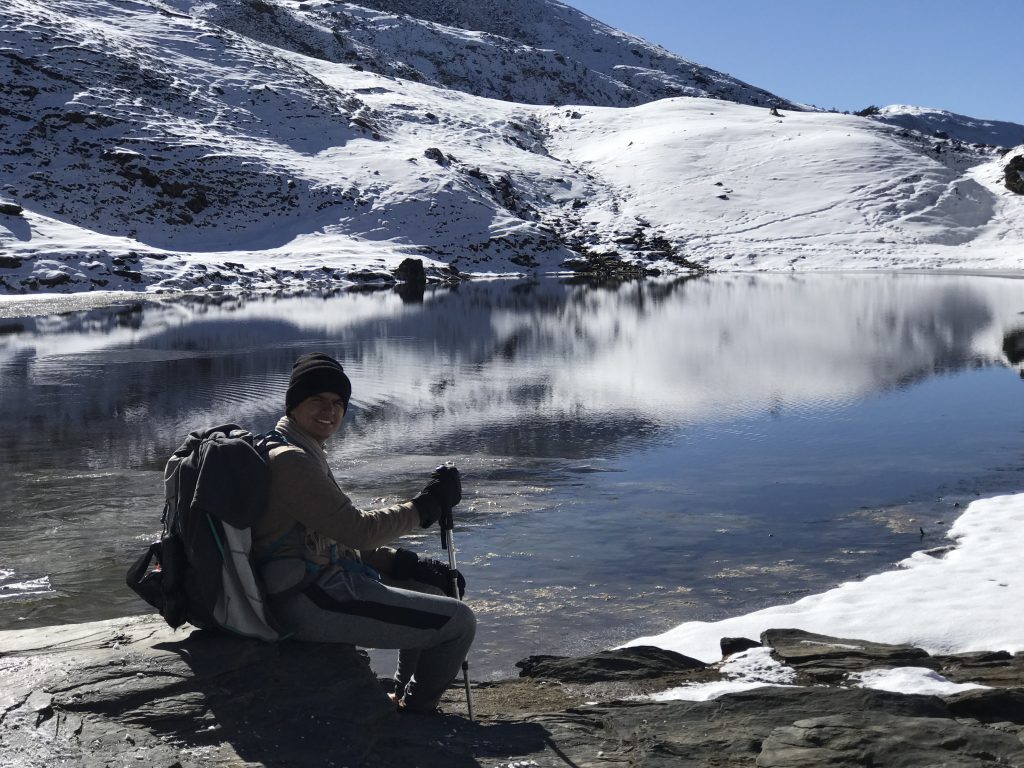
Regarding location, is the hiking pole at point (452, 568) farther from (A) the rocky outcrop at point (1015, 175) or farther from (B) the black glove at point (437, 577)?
(A) the rocky outcrop at point (1015, 175)

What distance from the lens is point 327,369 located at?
5.08m

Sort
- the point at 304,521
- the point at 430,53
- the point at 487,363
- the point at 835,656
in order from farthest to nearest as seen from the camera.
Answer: the point at 430,53, the point at 487,363, the point at 835,656, the point at 304,521

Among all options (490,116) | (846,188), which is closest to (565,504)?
(846,188)

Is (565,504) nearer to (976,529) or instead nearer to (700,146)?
(976,529)

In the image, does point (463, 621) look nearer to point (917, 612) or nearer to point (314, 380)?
point (314, 380)

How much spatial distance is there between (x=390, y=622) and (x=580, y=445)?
1078 cm

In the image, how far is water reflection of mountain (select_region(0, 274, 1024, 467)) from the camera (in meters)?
17.2

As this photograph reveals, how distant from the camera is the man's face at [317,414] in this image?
16.5ft

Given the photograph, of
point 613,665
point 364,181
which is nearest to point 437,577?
point 613,665

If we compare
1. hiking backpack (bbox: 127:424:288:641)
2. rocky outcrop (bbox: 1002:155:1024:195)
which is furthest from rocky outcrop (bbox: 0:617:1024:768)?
rocky outcrop (bbox: 1002:155:1024:195)

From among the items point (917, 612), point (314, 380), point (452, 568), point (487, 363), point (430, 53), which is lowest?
point (917, 612)

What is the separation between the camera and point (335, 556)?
5.01 meters

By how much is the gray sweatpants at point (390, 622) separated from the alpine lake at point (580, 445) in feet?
6.63

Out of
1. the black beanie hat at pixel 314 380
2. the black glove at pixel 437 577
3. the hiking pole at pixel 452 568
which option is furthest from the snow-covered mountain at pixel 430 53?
the black beanie hat at pixel 314 380
